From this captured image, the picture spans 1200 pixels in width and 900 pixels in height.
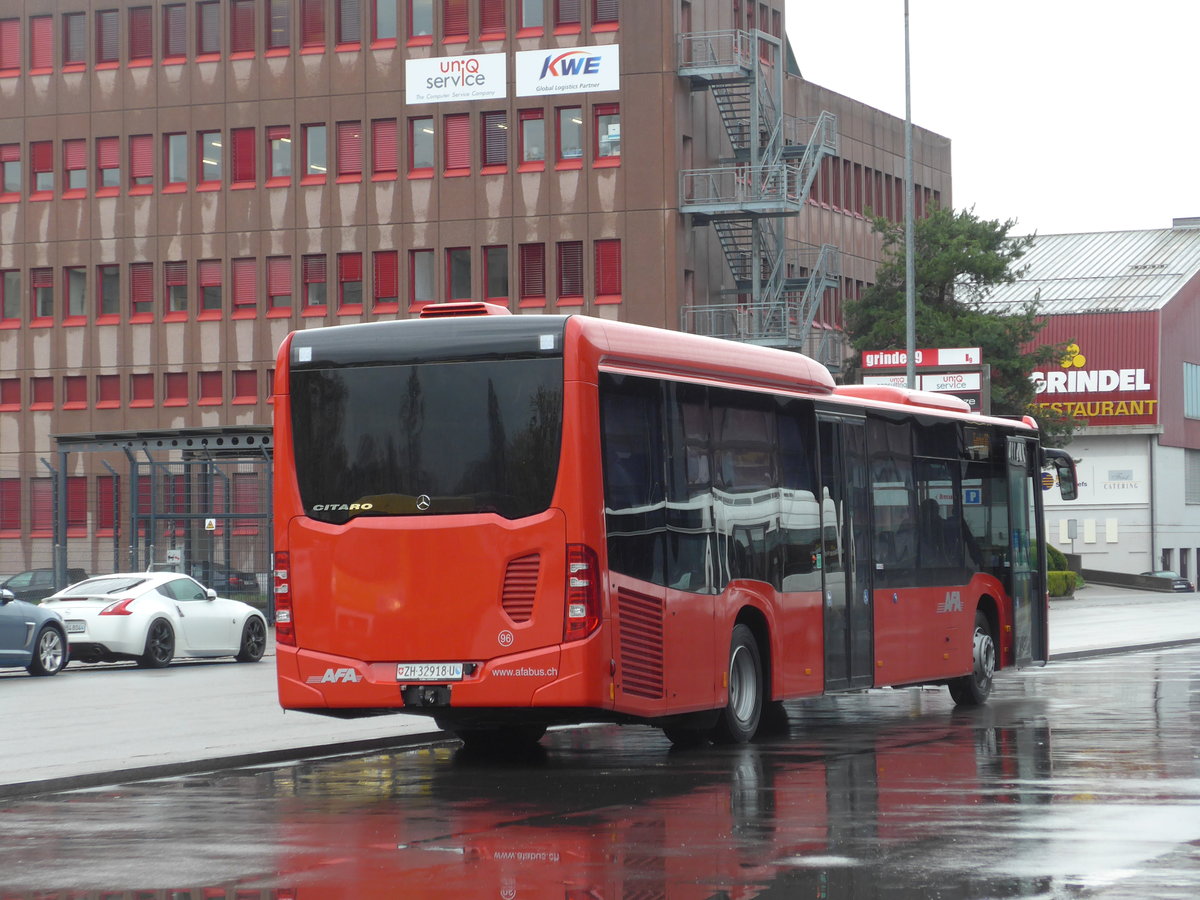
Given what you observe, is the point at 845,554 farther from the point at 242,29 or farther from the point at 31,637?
the point at 242,29

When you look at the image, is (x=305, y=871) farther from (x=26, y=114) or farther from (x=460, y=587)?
(x=26, y=114)

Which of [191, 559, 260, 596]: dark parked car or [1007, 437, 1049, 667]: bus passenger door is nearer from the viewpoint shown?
[1007, 437, 1049, 667]: bus passenger door

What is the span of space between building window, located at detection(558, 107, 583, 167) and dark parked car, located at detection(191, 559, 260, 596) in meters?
24.2

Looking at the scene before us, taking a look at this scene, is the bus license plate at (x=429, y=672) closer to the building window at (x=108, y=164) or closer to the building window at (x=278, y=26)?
the building window at (x=278, y=26)

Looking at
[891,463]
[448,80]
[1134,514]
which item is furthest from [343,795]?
[1134,514]

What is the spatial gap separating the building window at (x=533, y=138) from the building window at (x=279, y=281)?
877 centimetres

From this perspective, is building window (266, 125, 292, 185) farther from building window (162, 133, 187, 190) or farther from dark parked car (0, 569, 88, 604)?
dark parked car (0, 569, 88, 604)

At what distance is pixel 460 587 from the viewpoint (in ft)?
47.3

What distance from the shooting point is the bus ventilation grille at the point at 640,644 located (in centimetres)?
1451

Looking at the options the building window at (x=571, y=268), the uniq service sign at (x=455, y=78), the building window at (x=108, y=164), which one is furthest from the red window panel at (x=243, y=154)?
the building window at (x=571, y=268)

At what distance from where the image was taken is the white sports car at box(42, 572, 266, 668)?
96.0ft

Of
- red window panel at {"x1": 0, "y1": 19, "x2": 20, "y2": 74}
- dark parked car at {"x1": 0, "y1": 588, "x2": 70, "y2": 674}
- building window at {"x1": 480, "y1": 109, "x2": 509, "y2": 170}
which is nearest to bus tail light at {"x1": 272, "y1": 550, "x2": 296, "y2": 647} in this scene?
dark parked car at {"x1": 0, "y1": 588, "x2": 70, "y2": 674}

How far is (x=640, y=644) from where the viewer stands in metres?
14.7

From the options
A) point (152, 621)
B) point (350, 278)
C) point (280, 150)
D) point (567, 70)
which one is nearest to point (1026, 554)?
point (152, 621)
